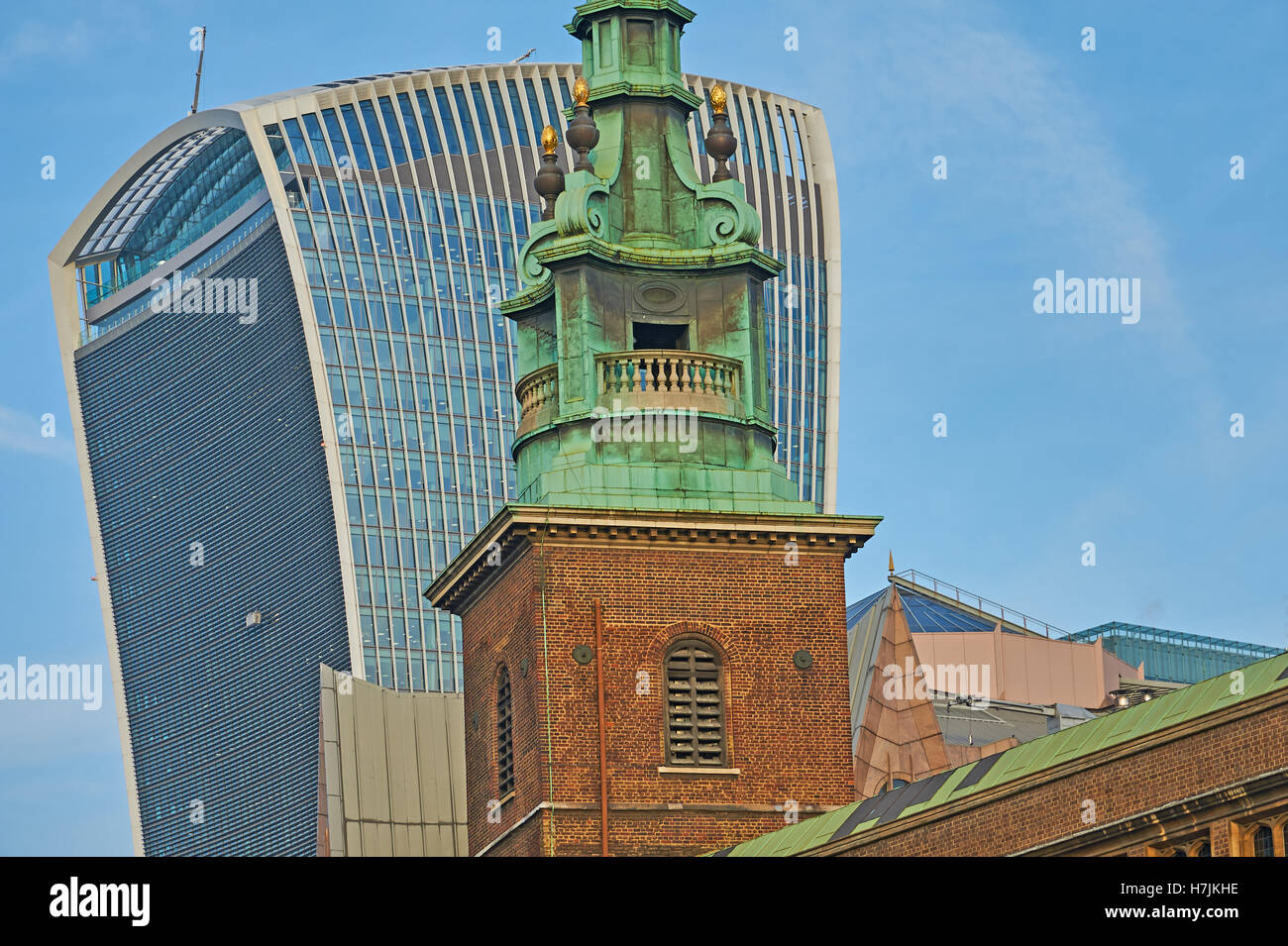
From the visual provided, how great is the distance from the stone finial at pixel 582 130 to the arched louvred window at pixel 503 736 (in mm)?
11930

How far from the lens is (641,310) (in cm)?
6681

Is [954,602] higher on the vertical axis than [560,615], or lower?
higher

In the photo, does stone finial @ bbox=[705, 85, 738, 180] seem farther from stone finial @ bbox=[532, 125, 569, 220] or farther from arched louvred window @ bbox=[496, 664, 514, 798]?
arched louvred window @ bbox=[496, 664, 514, 798]

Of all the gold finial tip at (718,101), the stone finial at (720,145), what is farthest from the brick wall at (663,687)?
the gold finial tip at (718,101)

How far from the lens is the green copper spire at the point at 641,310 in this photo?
65250 millimetres

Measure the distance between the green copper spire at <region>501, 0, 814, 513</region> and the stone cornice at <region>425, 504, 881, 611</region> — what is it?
58cm

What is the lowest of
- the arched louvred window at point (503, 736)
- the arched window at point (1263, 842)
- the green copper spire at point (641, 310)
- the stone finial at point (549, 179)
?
the arched window at point (1263, 842)

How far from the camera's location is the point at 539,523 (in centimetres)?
6369

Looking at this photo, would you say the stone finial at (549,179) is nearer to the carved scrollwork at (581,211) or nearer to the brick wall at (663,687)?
the carved scrollwork at (581,211)

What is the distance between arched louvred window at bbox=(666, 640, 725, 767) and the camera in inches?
2488

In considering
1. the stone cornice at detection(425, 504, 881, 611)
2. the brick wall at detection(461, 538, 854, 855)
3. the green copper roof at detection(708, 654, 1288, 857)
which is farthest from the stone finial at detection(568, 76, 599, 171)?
the green copper roof at detection(708, 654, 1288, 857)
